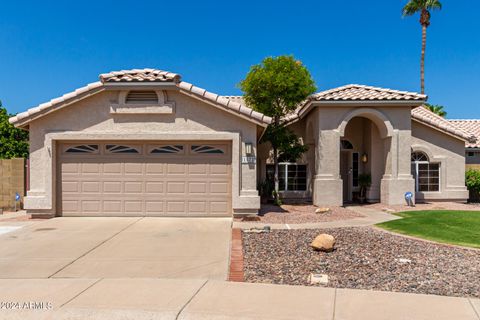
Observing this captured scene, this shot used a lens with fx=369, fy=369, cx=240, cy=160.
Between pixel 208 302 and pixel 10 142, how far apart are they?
2751 centimetres

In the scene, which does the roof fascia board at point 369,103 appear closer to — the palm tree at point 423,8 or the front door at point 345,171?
the front door at point 345,171

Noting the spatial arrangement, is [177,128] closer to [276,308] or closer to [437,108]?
[276,308]

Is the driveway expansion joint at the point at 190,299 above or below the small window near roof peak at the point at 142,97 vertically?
below

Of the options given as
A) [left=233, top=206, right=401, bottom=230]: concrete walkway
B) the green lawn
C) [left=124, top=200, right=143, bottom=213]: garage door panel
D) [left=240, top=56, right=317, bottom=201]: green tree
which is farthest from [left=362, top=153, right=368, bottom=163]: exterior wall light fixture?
[left=124, top=200, right=143, bottom=213]: garage door panel

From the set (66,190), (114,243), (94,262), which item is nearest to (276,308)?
(94,262)

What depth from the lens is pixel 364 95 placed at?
15.6m

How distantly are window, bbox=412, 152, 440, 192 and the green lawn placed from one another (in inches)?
175

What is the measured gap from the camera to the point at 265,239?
8.86m

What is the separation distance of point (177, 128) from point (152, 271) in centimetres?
624


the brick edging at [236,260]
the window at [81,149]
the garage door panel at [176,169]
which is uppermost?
the window at [81,149]

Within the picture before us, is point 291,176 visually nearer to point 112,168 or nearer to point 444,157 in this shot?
point 444,157

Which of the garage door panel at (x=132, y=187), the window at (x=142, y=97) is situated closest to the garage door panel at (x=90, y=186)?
the garage door panel at (x=132, y=187)

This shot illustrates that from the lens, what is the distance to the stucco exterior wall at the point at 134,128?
11.8 m

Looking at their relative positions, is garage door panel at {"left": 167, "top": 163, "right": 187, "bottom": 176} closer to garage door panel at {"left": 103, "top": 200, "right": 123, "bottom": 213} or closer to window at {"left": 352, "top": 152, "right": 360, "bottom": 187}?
garage door panel at {"left": 103, "top": 200, "right": 123, "bottom": 213}
